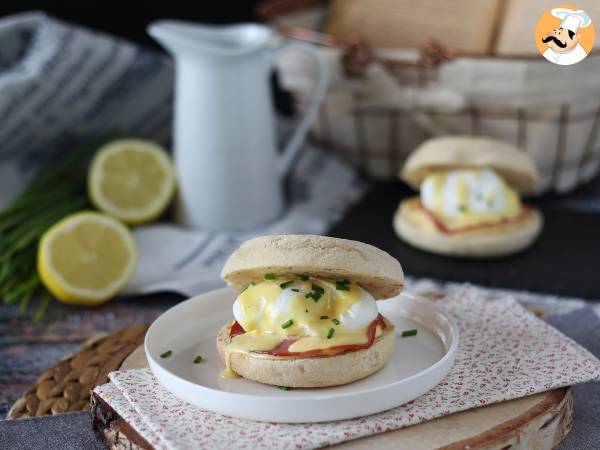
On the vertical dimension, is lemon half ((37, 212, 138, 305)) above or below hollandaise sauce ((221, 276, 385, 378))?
below

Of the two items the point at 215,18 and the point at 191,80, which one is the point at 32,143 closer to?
the point at 191,80

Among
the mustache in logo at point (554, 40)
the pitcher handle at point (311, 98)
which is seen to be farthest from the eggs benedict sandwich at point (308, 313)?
the pitcher handle at point (311, 98)

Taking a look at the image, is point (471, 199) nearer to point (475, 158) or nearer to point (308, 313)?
point (475, 158)

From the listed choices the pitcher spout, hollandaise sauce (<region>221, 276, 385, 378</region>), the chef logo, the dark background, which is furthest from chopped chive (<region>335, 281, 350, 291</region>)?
the dark background

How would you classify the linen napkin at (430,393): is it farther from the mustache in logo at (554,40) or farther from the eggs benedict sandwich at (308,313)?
the mustache in logo at (554,40)

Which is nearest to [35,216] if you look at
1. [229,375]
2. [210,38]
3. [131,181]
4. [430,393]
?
[131,181]

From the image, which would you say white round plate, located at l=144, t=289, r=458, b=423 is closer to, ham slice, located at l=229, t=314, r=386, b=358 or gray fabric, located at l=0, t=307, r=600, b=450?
ham slice, located at l=229, t=314, r=386, b=358
